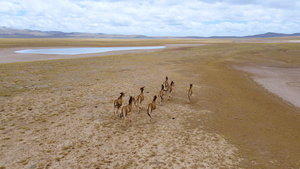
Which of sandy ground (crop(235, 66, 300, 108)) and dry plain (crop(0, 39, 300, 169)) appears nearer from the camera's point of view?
dry plain (crop(0, 39, 300, 169))

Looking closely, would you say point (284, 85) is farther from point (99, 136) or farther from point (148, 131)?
point (99, 136)

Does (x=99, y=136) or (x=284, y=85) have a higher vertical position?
(x=284, y=85)

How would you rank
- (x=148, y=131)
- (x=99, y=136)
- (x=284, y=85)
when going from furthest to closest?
(x=284, y=85), (x=148, y=131), (x=99, y=136)

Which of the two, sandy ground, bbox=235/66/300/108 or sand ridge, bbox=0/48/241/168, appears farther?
sandy ground, bbox=235/66/300/108

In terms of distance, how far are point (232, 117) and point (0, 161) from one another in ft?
38.0

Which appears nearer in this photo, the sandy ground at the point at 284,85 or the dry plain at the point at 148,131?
the dry plain at the point at 148,131

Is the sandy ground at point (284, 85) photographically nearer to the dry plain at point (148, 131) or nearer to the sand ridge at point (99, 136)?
the dry plain at point (148, 131)

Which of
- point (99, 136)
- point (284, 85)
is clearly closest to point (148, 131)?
point (99, 136)

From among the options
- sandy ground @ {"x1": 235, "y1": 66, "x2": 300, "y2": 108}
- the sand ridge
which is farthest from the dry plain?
sandy ground @ {"x1": 235, "y1": 66, "x2": 300, "y2": 108}

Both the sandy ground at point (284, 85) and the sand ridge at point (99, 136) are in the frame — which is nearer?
the sand ridge at point (99, 136)

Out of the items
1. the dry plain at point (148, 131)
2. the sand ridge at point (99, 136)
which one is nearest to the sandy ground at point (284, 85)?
the dry plain at point (148, 131)

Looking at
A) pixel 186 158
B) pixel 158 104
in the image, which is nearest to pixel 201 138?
pixel 186 158

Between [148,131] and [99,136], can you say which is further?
[148,131]

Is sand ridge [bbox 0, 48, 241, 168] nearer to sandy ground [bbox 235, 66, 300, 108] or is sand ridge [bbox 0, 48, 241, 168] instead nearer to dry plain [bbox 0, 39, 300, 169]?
dry plain [bbox 0, 39, 300, 169]
